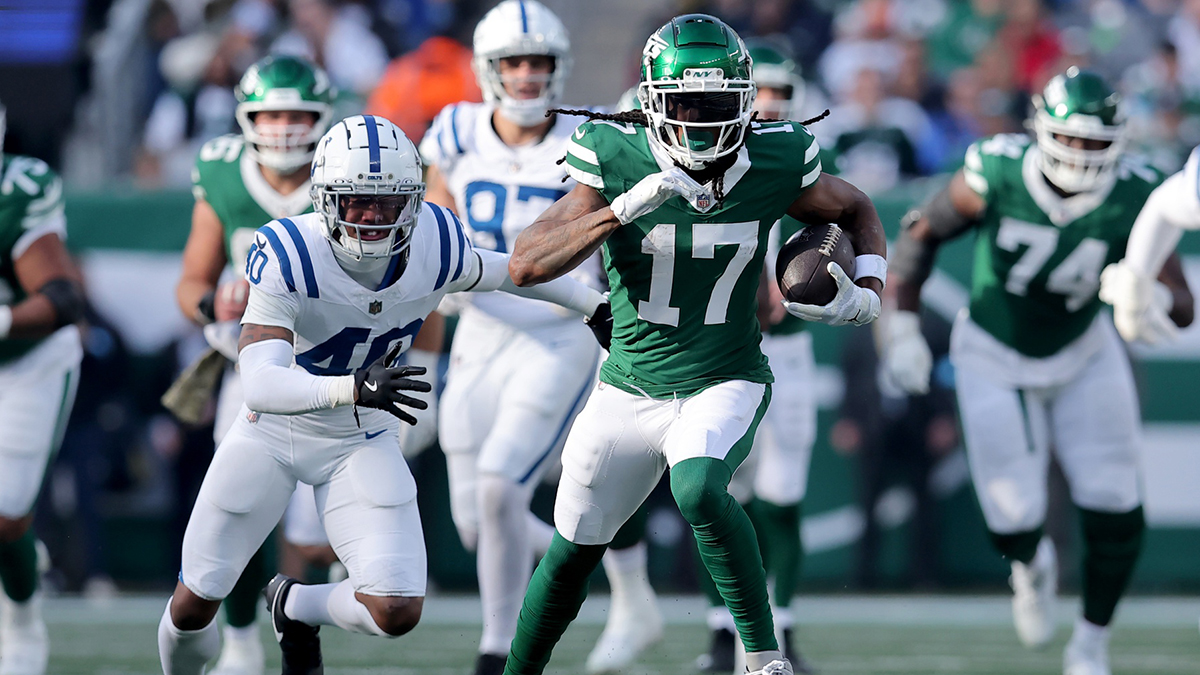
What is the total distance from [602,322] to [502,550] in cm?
103

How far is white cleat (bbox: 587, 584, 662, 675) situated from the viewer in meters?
5.70

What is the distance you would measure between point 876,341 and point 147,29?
16.0 feet

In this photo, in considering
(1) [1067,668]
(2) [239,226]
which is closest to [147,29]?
(2) [239,226]

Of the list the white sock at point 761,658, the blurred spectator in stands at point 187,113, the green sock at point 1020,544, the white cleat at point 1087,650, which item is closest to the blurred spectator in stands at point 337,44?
the blurred spectator in stands at point 187,113

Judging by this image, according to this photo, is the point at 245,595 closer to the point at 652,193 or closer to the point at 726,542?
the point at 726,542

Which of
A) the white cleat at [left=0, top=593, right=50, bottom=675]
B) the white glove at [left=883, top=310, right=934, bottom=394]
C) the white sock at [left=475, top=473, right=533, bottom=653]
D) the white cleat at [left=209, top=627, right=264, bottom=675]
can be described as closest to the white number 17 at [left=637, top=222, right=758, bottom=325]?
the white sock at [left=475, top=473, right=533, bottom=653]

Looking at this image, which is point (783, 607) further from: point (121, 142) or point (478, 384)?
point (121, 142)

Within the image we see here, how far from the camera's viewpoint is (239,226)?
5.53m

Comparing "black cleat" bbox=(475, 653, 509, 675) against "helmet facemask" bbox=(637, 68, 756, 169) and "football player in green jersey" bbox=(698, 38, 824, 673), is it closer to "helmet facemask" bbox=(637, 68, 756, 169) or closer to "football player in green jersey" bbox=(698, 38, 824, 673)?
"football player in green jersey" bbox=(698, 38, 824, 673)

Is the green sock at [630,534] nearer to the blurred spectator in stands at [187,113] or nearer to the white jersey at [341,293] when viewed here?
the white jersey at [341,293]

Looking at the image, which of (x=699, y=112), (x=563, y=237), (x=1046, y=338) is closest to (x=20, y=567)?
(x=563, y=237)

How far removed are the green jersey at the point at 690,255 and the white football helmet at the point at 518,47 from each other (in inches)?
58.5

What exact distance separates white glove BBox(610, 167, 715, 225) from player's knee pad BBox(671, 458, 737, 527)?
0.61 m

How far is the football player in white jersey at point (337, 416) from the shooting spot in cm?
416
